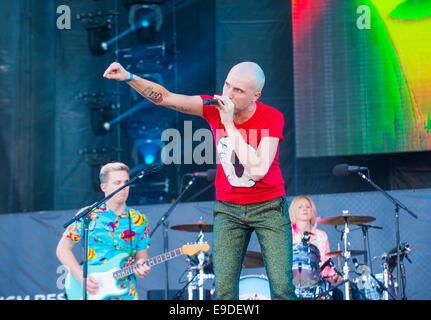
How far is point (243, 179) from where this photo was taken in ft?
10.7

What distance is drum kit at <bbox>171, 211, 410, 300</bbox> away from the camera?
570 centimetres

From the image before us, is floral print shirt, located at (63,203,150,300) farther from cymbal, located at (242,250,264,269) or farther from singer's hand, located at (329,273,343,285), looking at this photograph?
singer's hand, located at (329,273,343,285)

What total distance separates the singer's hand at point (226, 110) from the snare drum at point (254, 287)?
10.4ft

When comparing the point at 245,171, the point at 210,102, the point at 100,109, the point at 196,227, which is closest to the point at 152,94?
the point at 210,102

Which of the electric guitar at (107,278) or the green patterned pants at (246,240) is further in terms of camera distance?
the electric guitar at (107,278)

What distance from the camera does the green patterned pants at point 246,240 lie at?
316cm

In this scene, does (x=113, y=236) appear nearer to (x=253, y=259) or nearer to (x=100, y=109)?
(x=253, y=259)

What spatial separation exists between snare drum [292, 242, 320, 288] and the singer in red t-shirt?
253cm

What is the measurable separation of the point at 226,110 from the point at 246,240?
75 centimetres

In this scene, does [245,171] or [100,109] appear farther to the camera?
[100,109]

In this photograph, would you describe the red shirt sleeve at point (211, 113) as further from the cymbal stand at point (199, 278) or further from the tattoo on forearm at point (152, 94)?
the cymbal stand at point (199, 278)

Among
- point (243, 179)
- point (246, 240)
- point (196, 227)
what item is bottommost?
point (196, 227)

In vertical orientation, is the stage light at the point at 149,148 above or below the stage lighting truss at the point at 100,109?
below

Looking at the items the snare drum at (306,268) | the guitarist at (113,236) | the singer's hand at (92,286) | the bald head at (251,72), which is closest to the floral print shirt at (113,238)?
the guitarist at (113,236)
